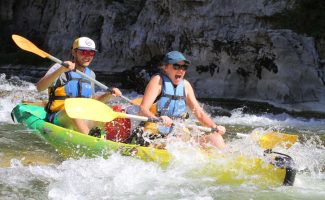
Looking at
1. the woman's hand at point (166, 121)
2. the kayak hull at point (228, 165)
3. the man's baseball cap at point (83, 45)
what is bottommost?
the kayak hull at point (228, 165)

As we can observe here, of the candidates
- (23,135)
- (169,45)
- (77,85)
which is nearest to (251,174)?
(77,85)

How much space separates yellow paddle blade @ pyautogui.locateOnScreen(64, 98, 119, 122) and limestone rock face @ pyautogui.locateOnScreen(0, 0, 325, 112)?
736 centimetres

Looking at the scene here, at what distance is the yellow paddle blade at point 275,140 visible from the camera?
4961mm

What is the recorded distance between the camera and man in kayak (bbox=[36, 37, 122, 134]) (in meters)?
5.00

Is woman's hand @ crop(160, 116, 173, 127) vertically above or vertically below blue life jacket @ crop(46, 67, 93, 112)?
below

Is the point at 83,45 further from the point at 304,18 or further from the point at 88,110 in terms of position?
the point at 304,18

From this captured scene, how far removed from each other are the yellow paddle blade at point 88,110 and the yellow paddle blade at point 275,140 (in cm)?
159

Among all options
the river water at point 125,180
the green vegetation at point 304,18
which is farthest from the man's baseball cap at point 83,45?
the green vegetation at point 304,18

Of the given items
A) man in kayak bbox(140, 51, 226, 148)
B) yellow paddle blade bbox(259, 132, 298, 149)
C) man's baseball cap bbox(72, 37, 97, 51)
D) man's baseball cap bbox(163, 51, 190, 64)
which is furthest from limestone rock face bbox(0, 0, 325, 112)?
man's baseball cap bbox(72, 37, 97, 51)

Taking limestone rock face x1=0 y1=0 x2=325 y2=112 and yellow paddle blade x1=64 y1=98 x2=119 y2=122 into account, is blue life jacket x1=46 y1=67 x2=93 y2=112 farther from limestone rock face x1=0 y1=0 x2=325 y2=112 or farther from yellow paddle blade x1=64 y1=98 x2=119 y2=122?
limestone rock face x1=0 y1=0 x2=325 y2=112

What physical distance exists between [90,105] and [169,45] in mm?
10809

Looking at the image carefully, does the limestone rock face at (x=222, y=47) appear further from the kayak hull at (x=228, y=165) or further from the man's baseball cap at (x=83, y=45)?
the man's baseball cap at (x=83, y=45)

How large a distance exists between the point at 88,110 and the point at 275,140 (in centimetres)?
199

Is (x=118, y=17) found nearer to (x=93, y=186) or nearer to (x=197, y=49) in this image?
(x=197, y=49)
